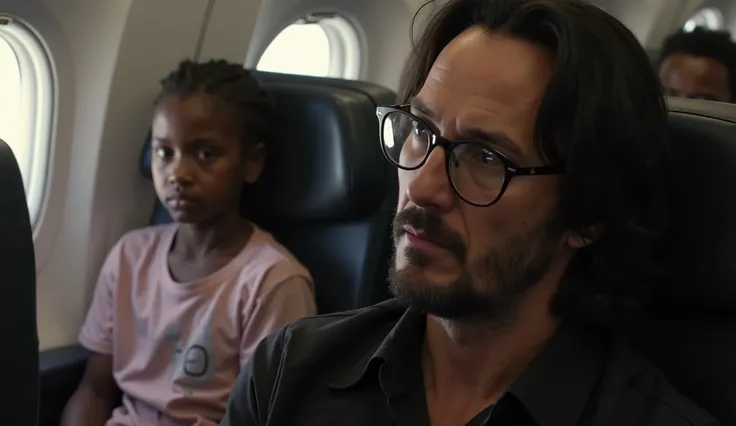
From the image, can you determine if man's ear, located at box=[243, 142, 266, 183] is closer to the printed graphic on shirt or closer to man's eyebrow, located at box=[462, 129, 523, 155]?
the printed graphic on shirt

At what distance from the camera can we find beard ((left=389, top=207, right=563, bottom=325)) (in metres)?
1.21

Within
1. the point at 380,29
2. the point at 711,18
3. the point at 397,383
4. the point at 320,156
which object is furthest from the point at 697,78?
the point at 711,18

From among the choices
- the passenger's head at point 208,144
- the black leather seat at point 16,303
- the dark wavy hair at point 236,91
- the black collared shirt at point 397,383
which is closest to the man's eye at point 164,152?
the passenger's head at point 208,144

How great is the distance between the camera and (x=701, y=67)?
2.90 metres

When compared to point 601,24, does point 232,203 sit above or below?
below

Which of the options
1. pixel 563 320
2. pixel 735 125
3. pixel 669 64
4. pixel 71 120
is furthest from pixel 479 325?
pixel 669 64

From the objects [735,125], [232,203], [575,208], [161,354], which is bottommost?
[161,354]

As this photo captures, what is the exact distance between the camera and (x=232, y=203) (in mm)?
2100

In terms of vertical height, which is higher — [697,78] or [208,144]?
[697,78]

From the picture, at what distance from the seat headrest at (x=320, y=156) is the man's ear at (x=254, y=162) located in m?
0.02

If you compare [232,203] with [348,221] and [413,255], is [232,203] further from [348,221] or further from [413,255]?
[413,255]

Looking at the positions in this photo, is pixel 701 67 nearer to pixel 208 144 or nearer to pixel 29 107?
pixel 208 144

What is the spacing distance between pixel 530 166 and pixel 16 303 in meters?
0.77

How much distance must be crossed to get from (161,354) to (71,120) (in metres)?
0.69
